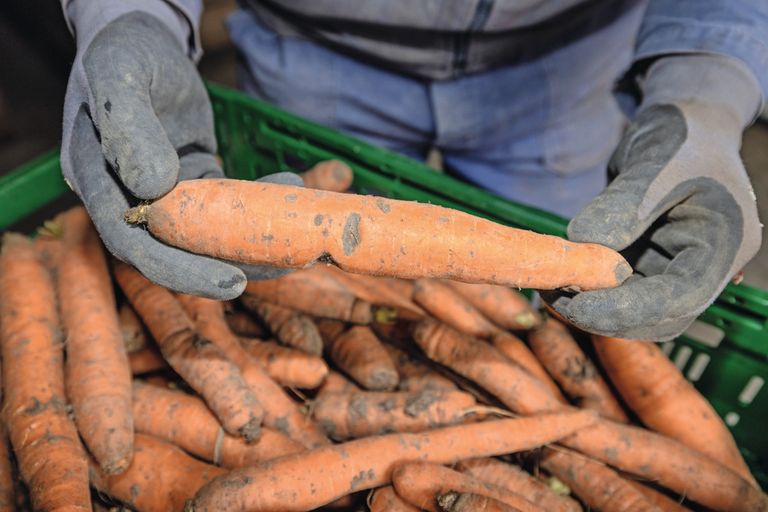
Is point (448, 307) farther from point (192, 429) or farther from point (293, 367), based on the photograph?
point (192, 429)

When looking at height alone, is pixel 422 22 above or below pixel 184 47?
above

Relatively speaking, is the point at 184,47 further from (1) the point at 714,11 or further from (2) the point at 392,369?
(1) the point at 714,11

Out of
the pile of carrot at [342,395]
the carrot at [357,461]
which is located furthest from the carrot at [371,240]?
the carrot at [357,461]

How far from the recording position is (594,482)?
1.19 m

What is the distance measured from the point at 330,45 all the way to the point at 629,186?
3.21 ft

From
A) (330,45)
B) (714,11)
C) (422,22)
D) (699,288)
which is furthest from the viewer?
(330,45)

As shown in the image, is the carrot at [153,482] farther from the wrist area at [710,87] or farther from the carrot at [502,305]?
the wrist area at [710,87]

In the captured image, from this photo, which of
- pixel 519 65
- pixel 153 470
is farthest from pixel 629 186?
pixel 153 470

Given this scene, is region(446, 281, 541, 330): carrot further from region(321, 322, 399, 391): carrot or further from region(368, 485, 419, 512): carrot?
region(368, 485, 419, 512): carrot

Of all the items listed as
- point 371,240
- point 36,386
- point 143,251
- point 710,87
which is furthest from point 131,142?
point 710,87

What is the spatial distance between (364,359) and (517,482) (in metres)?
0.40

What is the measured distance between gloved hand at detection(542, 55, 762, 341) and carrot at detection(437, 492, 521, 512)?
0.34m

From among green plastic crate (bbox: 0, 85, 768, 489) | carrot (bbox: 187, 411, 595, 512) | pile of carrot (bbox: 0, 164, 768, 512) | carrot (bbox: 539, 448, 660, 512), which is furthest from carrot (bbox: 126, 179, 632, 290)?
carrot (bbox: 539, 448, 660, 512)

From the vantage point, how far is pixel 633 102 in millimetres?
1471
